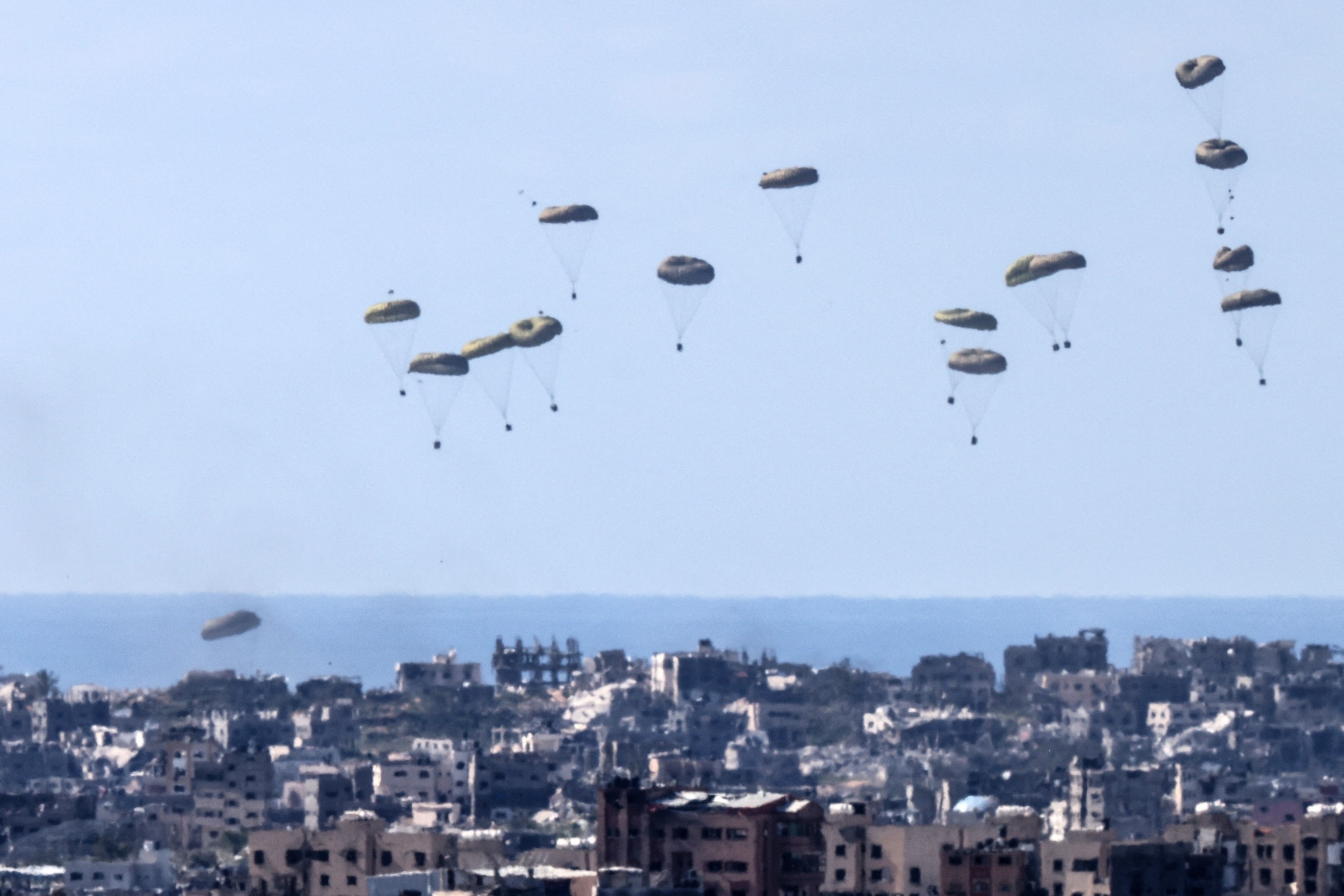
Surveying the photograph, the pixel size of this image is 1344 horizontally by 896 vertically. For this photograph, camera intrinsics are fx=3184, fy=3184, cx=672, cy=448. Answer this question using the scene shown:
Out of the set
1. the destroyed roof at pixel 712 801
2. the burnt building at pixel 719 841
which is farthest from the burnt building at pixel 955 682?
the burnt building at pixel 719 841

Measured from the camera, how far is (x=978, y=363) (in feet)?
364

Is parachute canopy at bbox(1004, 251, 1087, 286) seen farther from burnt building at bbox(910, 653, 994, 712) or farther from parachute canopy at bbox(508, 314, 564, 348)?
burnt building at bbox(910, 653, 994, 712)

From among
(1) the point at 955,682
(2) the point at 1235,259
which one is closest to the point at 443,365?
(2) the point at 1235,259

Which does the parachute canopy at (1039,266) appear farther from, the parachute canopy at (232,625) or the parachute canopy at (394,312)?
the parachute canopy at (232,625)

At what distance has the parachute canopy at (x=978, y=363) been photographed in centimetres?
11056

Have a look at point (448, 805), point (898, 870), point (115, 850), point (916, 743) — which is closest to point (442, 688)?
point (916, 743)

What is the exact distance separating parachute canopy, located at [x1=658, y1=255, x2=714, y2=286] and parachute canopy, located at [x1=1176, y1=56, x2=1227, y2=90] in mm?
18236

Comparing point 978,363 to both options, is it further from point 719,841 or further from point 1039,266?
point 719,841

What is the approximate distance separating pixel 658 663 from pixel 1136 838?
7459cm

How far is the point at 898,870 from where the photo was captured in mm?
80188

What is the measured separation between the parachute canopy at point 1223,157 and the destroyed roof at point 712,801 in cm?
2948

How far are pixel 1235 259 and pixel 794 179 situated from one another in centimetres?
1407

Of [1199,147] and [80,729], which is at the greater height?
[1199,147]

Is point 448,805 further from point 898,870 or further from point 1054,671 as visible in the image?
point 1054,671
